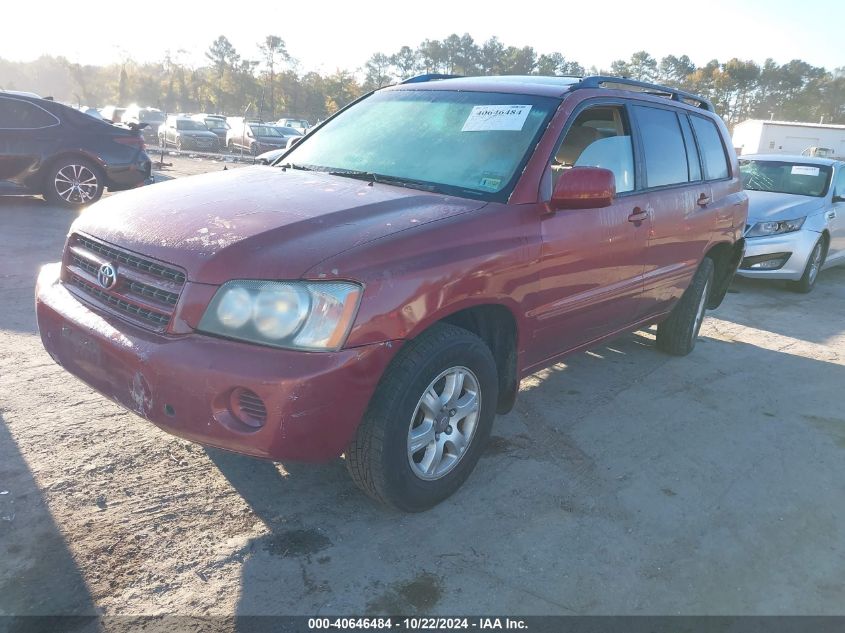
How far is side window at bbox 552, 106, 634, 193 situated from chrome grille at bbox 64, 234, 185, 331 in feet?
6.50

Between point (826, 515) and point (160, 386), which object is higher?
point (160, 386)

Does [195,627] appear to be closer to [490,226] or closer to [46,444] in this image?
[46,444]

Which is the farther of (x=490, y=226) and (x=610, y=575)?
(x=490, y=226)

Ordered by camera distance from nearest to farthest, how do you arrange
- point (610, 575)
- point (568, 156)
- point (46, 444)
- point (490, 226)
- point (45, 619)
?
1. point (45, 619)
2. point (610, 575)
3. point (490, 226)
4. point (46, 444)
5. point (568, 156)

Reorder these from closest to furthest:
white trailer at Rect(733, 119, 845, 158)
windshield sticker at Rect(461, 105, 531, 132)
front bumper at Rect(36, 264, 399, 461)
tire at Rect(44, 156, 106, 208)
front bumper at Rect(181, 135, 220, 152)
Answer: front bumper at Rect(36, 264, 399, 461) → windshield sticker at Rect(461, 105, 531, 132) → tire at Rect(44, 156, 106, 208) → front bumper at Rect(181, 135, 220, 152) → white trailer at Rect(733, 119, 845, 158)

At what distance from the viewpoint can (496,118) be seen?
11.5 feet

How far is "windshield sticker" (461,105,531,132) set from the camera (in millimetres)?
3443

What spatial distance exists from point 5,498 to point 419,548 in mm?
1704

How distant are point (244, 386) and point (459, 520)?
117cm

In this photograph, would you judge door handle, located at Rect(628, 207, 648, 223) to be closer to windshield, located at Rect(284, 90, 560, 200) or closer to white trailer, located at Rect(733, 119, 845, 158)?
windshield, located at Rect(284, 90, 560, 200)

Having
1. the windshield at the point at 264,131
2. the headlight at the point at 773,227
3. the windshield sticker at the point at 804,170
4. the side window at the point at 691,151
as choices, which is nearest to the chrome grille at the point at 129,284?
the side window at the point at 691,151

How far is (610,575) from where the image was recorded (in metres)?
2.63

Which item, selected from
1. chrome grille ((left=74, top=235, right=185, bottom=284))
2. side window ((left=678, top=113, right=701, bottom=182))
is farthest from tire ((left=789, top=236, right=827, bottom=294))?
chrome grille ((left=74, top=235, right=185, bottom=284))

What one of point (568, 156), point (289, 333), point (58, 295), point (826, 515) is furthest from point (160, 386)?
point (826, 515)
